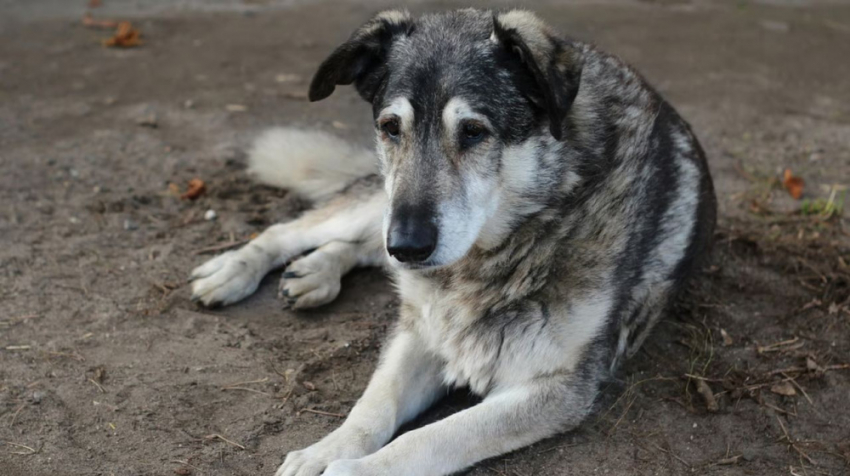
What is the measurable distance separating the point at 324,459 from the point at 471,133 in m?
1.29

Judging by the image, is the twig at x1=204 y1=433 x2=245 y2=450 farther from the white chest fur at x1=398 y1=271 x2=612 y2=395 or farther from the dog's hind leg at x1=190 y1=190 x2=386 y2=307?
the dog's hind leg at x1=190 y1=190 x2=386 y2=307

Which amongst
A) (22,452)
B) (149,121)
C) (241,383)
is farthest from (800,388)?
(149,121)

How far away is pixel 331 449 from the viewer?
310cm

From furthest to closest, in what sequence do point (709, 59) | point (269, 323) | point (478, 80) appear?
1. point (709, 59)
2. point (269, 323)
3. point (478, 80)

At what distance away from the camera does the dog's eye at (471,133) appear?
10.1 ft

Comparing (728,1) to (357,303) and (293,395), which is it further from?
(293,395)

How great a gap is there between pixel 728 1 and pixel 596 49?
6039 millimetres

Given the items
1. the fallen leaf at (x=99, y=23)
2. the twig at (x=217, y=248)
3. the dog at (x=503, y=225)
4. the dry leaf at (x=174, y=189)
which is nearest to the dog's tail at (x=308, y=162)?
the dry leaf at (x=174, y=189)

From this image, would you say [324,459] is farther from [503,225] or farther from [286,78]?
[286,78]

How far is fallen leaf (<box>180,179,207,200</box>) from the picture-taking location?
5105mm

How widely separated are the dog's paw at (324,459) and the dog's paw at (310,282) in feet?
3.54

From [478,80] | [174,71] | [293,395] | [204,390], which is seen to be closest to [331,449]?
[293,395]

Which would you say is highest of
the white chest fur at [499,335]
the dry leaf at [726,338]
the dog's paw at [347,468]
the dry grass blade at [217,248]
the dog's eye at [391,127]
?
the dog's eye at [391,127]

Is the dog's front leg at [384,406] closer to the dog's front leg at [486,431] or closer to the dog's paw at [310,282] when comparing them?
the dog's front leg at [486,431]
